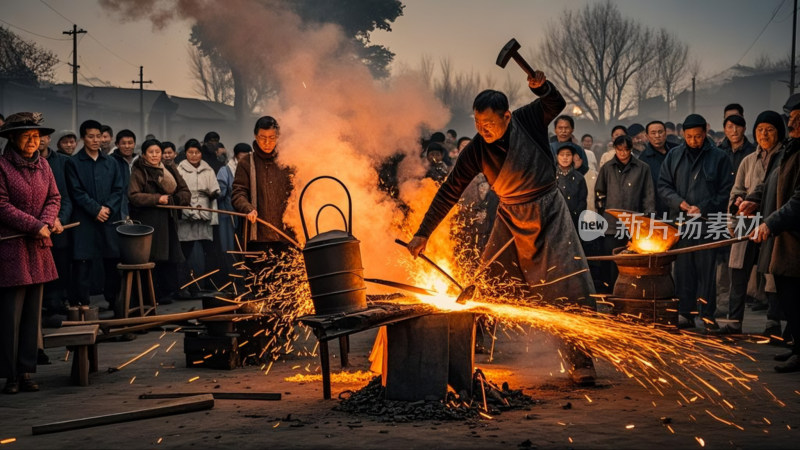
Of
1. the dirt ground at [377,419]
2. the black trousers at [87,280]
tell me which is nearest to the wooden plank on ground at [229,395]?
the dirt ground at [377,419]

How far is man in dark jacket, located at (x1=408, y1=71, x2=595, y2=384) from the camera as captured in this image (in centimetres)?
649

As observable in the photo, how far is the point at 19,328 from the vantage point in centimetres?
700

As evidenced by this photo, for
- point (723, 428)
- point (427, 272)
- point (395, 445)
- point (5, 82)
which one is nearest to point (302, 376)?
point (427, 272)

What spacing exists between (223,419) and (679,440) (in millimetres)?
2941

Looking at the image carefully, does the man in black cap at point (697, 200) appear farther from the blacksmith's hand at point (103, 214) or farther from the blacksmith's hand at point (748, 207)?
the blacksmith's hand at point (103, 214)

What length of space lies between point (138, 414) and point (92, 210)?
214 inches

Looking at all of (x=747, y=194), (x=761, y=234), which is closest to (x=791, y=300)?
(x=761, y=234)

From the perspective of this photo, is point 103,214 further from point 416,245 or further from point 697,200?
point 697,200

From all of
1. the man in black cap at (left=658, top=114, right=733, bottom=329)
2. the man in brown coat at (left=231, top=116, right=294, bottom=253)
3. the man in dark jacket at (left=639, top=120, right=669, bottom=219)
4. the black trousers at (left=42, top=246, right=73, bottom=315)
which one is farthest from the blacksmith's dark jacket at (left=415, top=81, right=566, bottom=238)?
the black trousers at (left=42, top=246, right=73, bottom=315)

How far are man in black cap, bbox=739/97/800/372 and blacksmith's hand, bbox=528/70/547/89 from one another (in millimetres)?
2328

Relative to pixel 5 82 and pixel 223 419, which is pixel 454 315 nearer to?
pixel 223 419

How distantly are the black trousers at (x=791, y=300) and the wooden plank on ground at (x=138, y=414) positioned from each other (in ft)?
16.1

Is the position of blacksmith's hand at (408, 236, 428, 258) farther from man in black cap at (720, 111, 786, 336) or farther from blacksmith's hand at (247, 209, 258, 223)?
man in black cap at (720, 111, 786, 336)

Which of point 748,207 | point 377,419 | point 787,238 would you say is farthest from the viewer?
point 748,207
